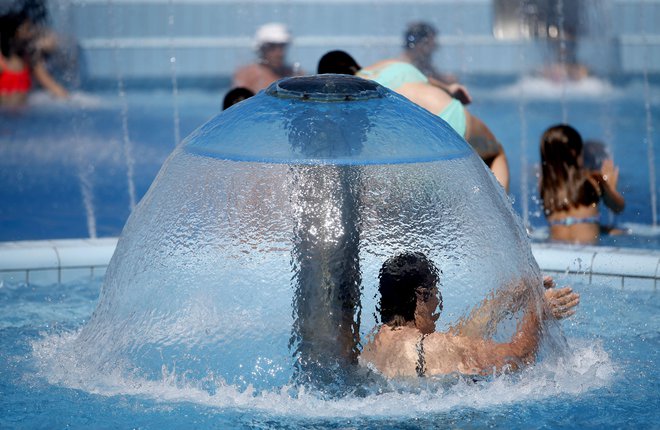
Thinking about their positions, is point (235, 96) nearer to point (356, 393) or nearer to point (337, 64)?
point (337, 64)

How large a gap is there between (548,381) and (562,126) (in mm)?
3398

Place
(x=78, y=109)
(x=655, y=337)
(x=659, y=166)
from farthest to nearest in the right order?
(x=78, y=109) < (x=659, y=166) < (x=655, y=337)

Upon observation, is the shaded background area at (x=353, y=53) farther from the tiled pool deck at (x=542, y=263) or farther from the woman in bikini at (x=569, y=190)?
the tiled pool deck at (x=542, y=263)

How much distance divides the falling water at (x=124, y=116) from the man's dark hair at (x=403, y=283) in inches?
201

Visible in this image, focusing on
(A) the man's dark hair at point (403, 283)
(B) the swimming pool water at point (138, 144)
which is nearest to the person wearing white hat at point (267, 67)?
(B) the swimming pool water at point (138, 144)

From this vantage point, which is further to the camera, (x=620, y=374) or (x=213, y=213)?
(x=620, y=374)

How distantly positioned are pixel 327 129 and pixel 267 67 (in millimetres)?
5955

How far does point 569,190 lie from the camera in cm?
702

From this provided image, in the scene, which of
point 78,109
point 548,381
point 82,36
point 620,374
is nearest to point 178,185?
point 548,381

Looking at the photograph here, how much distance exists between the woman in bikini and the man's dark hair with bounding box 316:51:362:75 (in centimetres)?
193

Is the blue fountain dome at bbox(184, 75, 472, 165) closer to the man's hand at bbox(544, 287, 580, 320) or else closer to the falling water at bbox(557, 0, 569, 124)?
the man's hand at bbox(544, 287, 580, 320)

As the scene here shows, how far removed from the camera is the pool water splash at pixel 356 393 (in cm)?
370

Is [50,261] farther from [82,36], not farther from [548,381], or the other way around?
[82,36]

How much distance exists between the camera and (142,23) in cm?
1623
